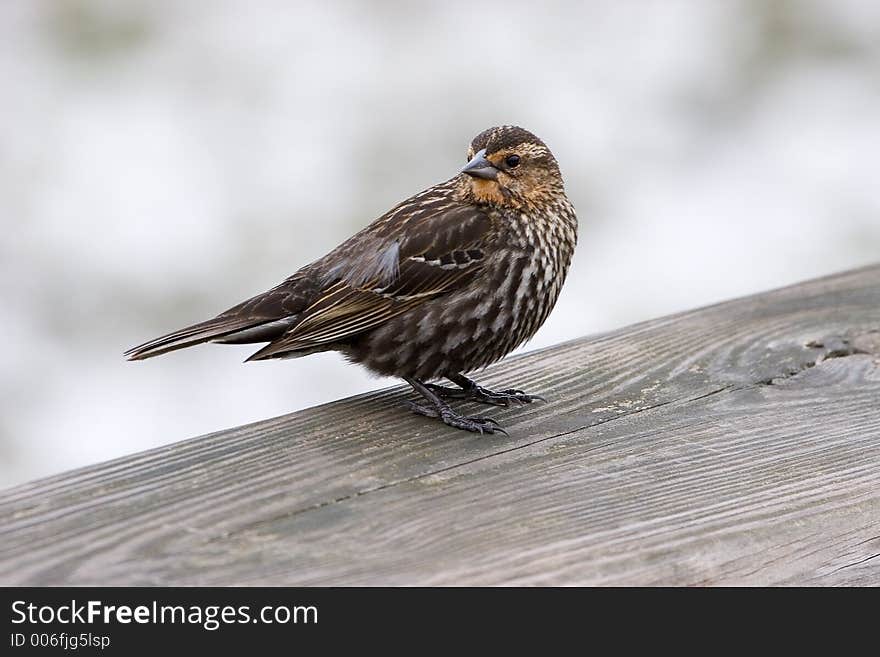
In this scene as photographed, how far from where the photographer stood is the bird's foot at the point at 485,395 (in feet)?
11.8

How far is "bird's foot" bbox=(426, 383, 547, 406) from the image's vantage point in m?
3.59

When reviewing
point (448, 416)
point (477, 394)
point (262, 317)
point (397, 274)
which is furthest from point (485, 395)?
point (262, 317)

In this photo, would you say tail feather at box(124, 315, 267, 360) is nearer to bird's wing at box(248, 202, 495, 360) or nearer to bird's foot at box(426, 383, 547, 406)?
bird's wing at box(248, 202, 495, 360)

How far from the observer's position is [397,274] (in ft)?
13.3

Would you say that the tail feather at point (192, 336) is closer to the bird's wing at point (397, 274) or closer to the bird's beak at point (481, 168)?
the bird's wing at point (397, 274)

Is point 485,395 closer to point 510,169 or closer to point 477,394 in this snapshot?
point 477,394

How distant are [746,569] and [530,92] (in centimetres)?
575

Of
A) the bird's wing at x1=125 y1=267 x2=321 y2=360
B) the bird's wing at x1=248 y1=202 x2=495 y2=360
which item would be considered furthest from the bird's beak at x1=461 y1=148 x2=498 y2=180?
the bird's wing at x1=125 y1=267 x2=321 y2=360

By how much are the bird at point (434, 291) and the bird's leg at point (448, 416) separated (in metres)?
0.14

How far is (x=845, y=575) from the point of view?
2686 mm
